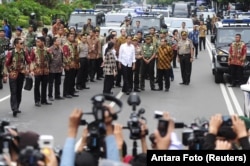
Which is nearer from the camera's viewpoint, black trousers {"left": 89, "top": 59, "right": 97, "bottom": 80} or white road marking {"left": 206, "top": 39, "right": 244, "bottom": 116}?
white road marking {"left": 206, "top": 39, "right": 244, "bottom": 116}

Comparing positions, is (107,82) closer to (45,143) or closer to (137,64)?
(137,64)

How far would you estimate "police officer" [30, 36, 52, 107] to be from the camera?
16.0m

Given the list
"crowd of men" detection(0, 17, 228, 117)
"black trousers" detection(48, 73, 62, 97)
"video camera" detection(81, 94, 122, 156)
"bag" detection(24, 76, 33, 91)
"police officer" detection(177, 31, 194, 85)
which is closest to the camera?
"video camera" detection(81, 94, 122, 156)

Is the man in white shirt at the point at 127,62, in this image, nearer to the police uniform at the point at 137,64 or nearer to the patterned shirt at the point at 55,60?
the police uniform at the point at 137,64

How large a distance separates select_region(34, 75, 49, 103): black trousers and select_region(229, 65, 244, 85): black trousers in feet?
19.7

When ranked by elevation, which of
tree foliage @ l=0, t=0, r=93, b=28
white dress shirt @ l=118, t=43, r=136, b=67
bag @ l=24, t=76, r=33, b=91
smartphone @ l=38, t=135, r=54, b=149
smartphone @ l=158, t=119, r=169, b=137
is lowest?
tree foliage @ l=0, t=0, r=93, b=28

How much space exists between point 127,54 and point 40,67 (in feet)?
9.35

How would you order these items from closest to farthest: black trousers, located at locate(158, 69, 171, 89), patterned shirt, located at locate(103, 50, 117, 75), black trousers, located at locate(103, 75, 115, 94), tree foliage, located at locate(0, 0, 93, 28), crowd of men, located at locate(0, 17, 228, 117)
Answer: crowd of men, located at locate(0, 17, 228, 117) → patterned shirt, located at locate(103, 50, 117, 75) → black trousers, located at locate(103, 75, 115, 94) → black trousers, located at locate(158, 69, 171, 89) → tree foliage, located at locate(0, 0, 93, 28)

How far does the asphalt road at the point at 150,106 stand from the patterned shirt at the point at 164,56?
728 mm

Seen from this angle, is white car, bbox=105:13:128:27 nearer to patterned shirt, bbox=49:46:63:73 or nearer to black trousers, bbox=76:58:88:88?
black trousers, bbox=76:58:88:88

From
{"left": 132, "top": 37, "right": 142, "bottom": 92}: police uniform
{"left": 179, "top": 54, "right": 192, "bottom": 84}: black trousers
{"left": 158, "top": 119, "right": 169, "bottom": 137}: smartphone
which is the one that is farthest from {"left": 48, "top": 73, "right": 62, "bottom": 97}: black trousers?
{"left": 158, "top": 119, "right": 169, "bottom": 137}: smartphone

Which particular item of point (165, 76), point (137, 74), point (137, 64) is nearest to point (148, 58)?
point (137, 64)

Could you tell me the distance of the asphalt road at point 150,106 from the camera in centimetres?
1394

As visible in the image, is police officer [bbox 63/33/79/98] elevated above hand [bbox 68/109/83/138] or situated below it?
below
